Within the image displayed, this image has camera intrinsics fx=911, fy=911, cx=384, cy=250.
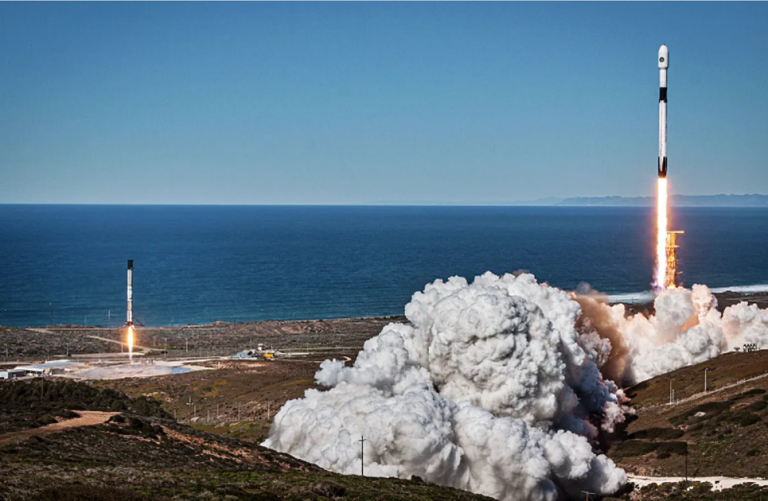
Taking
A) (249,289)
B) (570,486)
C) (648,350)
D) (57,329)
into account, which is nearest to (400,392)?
(570,486)

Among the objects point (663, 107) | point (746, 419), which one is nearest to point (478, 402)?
point (746, 419)

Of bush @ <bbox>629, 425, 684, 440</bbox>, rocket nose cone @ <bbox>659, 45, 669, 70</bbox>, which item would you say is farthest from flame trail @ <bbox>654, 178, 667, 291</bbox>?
bush @ <bbox>629, 425, 684, 440</bbox>

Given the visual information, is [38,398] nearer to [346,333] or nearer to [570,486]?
[570,486]

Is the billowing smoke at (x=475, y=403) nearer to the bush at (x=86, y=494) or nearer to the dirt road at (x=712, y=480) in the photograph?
the dirt road at (x=712, y=480)

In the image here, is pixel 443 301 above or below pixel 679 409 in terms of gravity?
above

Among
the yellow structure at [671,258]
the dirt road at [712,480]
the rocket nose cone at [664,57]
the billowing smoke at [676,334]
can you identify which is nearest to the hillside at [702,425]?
the dirt road at [712,480]

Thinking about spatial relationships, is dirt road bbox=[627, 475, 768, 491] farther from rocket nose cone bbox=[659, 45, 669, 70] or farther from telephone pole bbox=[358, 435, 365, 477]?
rocket nose cone bbox=[659, 45, 669, 70]
